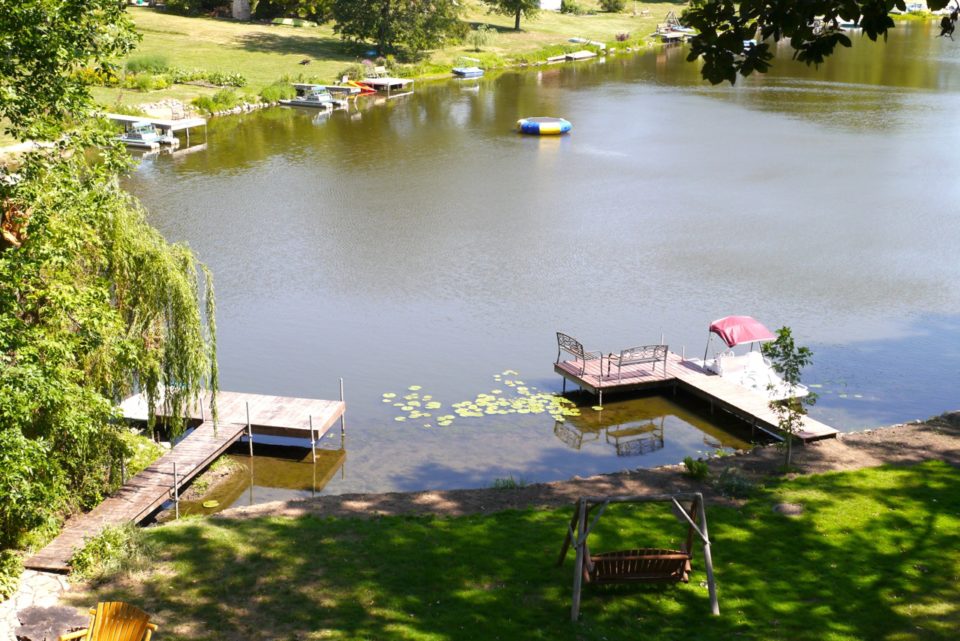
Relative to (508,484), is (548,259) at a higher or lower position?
higher

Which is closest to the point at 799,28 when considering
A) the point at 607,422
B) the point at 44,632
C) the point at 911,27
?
the point at 44,632

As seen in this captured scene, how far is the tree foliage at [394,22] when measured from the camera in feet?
278

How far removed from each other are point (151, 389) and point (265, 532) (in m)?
5.53

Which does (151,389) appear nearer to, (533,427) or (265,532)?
(265,532)

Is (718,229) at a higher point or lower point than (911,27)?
lower

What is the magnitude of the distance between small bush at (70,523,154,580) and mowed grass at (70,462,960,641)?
0.34m

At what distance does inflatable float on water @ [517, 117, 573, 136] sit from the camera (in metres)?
60.2

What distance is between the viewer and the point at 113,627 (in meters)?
13.0

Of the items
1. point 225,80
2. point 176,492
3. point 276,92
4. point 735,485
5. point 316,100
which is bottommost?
point 176,492

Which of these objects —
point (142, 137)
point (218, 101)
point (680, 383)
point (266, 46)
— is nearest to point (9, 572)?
point (680, 383)

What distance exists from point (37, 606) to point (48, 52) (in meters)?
8.39

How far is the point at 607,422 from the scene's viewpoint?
2603 cm

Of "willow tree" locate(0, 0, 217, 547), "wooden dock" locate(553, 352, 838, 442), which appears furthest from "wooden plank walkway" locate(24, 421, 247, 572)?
"wooden dock" locate(553, 352, 838, 442)

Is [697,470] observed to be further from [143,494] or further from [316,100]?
[316,100]
